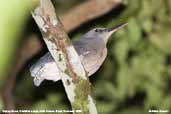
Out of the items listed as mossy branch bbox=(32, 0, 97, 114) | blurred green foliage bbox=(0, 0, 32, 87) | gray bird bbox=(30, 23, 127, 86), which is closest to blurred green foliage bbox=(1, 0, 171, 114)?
gray bird bbox=(30, 23, 127, 86)

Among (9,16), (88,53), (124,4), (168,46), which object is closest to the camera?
(9,16)

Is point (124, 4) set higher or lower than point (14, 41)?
lower

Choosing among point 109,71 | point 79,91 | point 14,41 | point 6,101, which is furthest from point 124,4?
point 14,41

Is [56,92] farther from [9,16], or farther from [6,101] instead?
[9,16]

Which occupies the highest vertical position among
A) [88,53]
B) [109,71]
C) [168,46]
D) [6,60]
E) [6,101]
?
[6,60]

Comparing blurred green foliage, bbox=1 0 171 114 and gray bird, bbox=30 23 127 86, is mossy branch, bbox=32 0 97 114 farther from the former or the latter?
blurred green foliage, bbox=1 0 171 114

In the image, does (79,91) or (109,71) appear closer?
(79,91)
